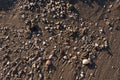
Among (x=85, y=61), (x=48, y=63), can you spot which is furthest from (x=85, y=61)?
(x=48, y=63)

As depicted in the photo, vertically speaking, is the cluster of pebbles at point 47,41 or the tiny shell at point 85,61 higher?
the cluster of pebbles at point 47,41

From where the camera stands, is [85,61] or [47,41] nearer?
[85,61]

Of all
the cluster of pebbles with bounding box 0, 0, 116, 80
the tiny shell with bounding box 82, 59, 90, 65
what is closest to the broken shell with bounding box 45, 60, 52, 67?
the cluster of pebbles with bounding box 0, 0, 116, 80

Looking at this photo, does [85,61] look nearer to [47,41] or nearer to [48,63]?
[48,63]

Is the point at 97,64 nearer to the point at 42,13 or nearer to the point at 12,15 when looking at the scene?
the point at 42,13

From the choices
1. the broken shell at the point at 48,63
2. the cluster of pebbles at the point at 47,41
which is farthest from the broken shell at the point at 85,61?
the broken shell at the point at 48,63

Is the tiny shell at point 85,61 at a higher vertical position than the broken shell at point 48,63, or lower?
lower

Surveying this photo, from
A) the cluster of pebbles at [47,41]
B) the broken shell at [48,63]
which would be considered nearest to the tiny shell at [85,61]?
the cluster of pebbles at [47,41]

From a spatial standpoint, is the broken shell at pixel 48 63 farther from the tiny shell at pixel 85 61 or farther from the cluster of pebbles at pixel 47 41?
the tiny shell at pixel 85 61
